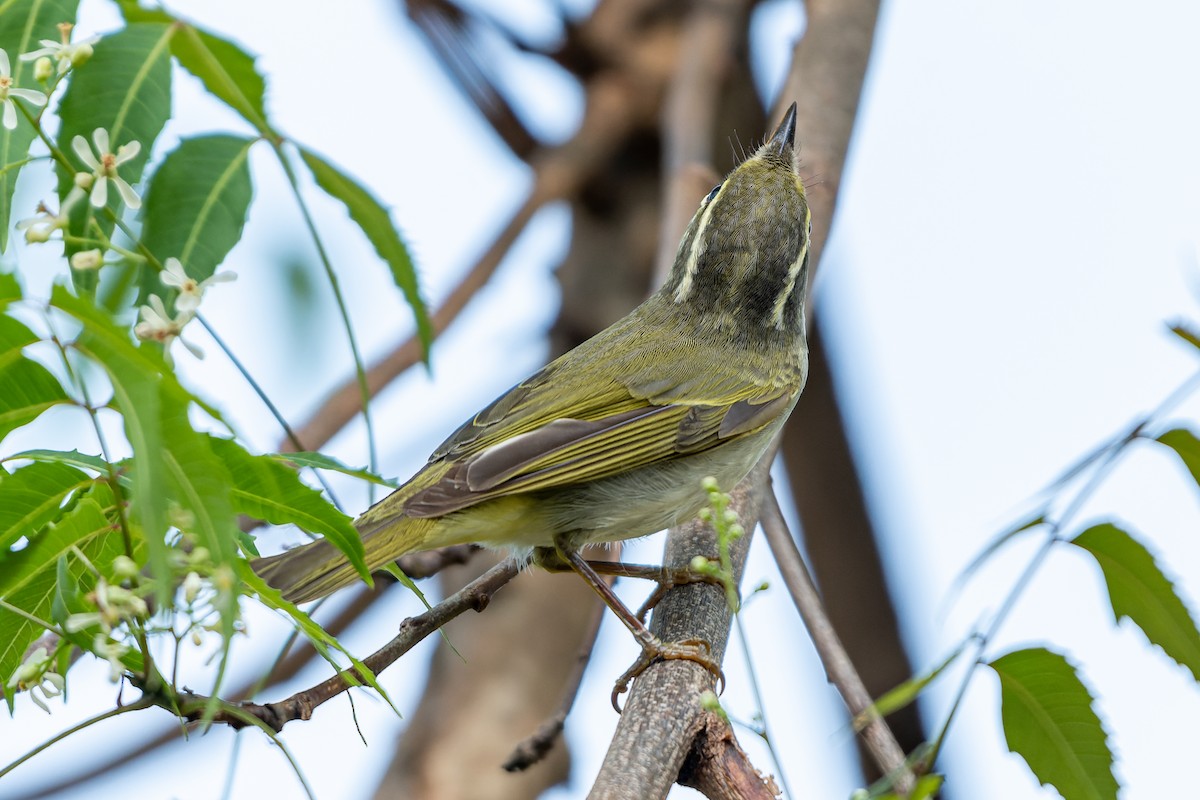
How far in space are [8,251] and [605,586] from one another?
2042mm

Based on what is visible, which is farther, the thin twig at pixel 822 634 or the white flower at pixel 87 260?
the thin twig at pixel 822 634

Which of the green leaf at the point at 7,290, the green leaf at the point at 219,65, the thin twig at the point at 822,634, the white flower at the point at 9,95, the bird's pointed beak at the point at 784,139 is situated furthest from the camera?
the bird's pointed beak at the point at 784,139

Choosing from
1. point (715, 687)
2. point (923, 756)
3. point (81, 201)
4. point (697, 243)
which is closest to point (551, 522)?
point (715, 687)

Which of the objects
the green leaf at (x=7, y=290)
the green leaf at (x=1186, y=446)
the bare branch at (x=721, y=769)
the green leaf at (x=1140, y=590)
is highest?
the green leaf at (x=7, y=290)

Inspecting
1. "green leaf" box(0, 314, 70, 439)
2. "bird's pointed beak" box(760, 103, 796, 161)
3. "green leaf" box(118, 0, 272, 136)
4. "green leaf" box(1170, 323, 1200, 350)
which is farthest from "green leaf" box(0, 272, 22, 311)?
"bird's pointed beak" box(760, 103, 796, 161)

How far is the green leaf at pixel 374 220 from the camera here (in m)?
2.31

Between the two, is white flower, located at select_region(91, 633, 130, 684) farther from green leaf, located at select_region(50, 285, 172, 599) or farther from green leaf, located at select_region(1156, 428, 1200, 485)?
green leaf, located at select_region(1156, 428, 1200, 485)

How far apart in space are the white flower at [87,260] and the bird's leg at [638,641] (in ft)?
5.34

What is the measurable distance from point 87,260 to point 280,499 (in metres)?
0.47

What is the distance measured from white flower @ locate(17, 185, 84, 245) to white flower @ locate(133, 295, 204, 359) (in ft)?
0.62

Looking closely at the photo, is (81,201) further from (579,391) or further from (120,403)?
(579,391)

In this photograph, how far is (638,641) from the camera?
325cm

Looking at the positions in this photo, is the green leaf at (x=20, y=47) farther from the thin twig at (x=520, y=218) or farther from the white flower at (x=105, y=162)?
the thin twig at (x=520, y=218)

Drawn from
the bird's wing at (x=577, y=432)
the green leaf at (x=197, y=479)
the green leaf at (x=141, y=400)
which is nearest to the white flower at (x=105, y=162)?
the green leaf at (x=141, y=400)
